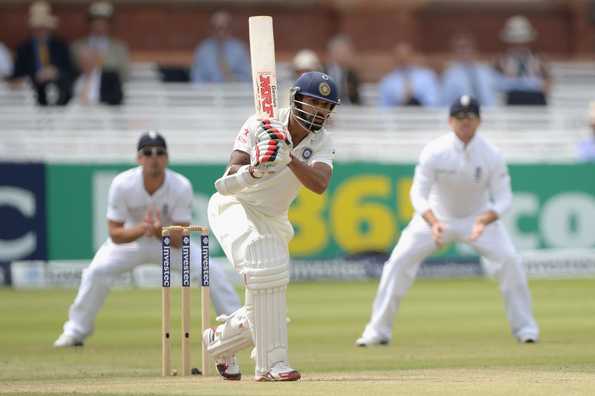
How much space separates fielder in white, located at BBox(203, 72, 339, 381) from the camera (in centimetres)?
777

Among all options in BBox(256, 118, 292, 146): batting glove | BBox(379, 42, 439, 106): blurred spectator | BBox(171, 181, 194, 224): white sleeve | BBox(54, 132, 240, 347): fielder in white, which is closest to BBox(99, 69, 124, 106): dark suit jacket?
BBox(379, 42, 439, 106): blurred spectator

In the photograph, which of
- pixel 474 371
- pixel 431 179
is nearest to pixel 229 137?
pixel 431 179

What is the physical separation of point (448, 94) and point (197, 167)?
13.4 ft

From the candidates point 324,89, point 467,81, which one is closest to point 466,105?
point 324,89

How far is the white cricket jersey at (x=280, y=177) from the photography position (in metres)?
7.88

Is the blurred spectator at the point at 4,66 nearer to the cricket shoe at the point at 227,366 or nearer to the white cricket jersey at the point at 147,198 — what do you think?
the white cricket jersey at the point at 147,198

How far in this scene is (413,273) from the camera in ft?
36.0

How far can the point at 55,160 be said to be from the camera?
16703 mm

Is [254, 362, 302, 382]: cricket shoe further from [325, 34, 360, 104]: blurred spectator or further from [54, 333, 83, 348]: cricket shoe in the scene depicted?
[325, 34, 360, 104]: blurred spectator

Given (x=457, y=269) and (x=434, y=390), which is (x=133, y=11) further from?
(x=434, y=390)

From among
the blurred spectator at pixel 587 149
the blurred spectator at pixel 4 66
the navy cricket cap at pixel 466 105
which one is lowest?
the navy cricket cap at pixel 466 105

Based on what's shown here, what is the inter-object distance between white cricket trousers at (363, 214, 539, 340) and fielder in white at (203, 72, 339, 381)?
9.38 ft

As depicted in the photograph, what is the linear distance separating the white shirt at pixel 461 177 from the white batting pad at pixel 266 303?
3.21 metres

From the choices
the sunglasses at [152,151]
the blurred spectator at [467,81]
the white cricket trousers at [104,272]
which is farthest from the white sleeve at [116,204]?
the blurred spectator at [467,81]
